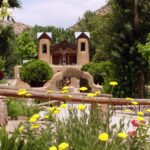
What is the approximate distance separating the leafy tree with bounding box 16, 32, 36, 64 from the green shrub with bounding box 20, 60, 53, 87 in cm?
2861

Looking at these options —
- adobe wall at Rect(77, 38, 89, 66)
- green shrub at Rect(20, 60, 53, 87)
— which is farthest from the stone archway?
adobe wall at Rect(77, 38, 89, 66)

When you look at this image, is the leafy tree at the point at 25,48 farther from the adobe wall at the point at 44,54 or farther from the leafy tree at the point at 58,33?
the adobe wall at the point at 44,54

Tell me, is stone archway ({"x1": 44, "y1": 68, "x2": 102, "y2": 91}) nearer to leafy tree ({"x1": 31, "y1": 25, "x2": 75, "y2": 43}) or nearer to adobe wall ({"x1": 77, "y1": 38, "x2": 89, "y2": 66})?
adobe wall ({"x1": 77, "y1": 38, "x2": 89, "y2": 66})

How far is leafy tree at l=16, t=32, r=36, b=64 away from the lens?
194 ft

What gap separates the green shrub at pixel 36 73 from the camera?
97.6 ft

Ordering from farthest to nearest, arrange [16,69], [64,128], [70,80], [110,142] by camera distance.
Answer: [16,69]
[70,80]
[64,128]
[110,142]

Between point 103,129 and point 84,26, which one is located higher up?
point 84,26

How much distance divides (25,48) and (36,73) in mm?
29351

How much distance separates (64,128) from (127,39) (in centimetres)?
1510

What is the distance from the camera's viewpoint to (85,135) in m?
3.89

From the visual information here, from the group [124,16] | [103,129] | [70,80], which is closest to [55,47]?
[70,80]

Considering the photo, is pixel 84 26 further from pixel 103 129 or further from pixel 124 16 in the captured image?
pixel 103 129

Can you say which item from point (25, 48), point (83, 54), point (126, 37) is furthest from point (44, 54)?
point (126, 37)

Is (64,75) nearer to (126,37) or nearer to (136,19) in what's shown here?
(126,37)
